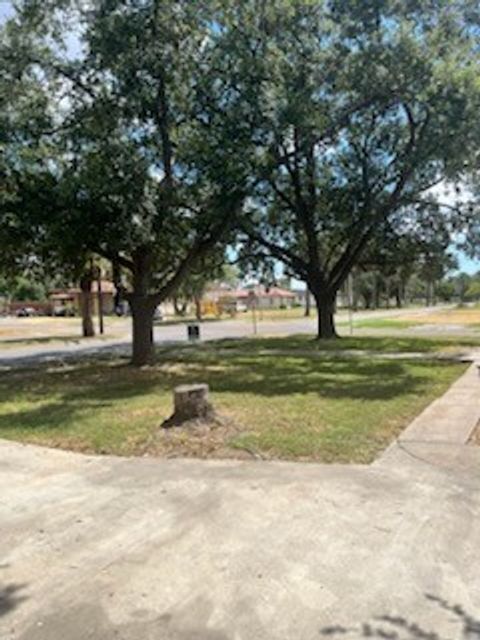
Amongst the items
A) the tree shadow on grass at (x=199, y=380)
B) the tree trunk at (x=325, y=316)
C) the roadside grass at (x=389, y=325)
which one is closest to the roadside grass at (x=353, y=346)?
the tree trunk at (x=325, y=316)

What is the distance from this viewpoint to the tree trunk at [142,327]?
16.7 meters

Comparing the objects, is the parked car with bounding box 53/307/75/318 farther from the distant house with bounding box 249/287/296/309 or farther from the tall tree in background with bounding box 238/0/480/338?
the tall tree in background with bounding box 238/0/480/338

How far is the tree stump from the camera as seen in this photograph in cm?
811

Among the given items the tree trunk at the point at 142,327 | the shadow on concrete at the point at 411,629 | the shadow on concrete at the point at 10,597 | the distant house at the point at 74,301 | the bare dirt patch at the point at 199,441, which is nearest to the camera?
the shadow on concrete at the point at 411,629

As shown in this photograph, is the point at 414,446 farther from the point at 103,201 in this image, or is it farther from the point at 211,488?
the point at 103,201

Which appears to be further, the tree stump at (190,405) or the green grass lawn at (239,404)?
the tree stump at (190,405)

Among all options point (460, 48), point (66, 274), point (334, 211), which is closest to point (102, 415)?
point (66, 274)

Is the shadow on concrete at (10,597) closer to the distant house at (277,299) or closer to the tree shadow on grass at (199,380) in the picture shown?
the tree shadow on grass at (199,380)

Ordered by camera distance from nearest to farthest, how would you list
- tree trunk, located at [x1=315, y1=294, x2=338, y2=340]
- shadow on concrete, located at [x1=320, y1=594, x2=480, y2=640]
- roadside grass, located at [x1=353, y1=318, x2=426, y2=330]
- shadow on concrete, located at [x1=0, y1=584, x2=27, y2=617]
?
shadow on concrete, located at [x1=320, y1=594, x2=480, y2=640] → shadow on concrete, located at [x1=0, y1=584, x2=27, y2=617] → tree trunk, located at [x1=315, y1=294, x2=338, y2=340] → roadside grass, located at [x1=353, y1=318, x2=426, y2=330]

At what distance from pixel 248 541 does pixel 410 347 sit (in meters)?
17.1

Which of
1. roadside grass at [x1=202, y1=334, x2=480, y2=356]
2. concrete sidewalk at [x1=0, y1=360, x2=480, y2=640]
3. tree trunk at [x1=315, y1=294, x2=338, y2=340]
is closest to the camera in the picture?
concrete sidewalk at [x1=0, y1=360, x2=480, y2=640]

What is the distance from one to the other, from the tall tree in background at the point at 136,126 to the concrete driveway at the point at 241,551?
8437 millimetres

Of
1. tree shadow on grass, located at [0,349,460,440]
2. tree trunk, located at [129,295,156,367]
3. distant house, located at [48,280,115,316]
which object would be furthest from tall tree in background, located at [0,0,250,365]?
distant house, located at [48,280,115,316]

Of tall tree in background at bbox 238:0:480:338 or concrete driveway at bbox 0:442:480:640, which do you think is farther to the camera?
tall tree in background at bbox 238:0:480:338
